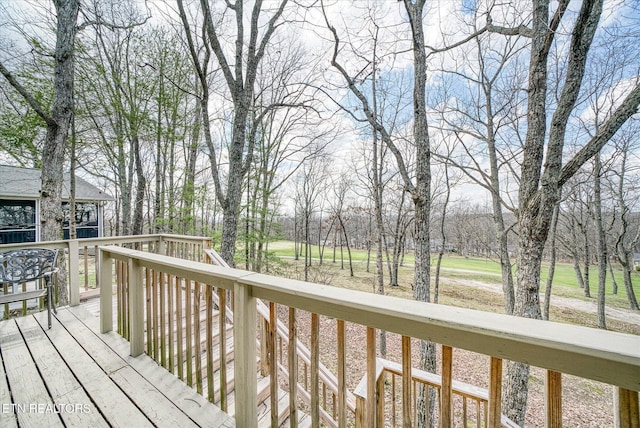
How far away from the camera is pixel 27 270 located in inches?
117

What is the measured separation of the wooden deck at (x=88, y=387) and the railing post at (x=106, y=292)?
0.13 m

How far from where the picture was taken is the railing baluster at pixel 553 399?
80cm

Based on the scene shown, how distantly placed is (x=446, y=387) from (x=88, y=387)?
2.65 meters

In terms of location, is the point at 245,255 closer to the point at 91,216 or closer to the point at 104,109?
the point at 104,109

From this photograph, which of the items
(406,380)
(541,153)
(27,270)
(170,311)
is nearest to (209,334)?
(170,311)

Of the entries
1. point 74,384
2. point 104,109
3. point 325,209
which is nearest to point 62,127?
point 104,109

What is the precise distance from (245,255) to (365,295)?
9.01m

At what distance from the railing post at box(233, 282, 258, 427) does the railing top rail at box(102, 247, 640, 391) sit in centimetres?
26

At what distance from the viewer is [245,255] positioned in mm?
9500

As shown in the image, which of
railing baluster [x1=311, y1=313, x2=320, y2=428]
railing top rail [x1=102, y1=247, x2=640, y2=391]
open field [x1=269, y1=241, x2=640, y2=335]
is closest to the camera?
railing top rail [x1=102, y1=247, x2=640, y2=391]

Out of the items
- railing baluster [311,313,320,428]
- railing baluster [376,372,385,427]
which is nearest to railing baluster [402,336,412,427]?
railing baluster [376,372,385,427]

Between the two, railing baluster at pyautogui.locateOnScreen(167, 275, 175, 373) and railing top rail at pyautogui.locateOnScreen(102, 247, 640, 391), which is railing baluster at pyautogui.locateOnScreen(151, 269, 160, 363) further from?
railing top rail at pyautogui.locateOnScreen(102, 247, 640, 391)

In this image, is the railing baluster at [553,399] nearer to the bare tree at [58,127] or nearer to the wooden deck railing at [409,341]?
the wooden deck railing at [409,341]

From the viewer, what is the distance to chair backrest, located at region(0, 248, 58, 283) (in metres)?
2.85
